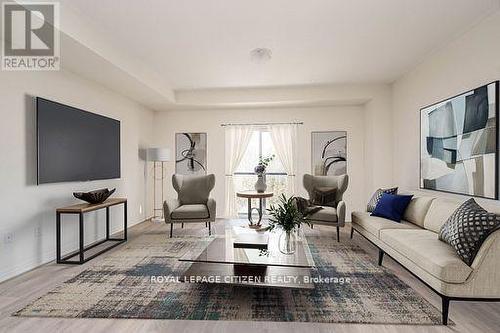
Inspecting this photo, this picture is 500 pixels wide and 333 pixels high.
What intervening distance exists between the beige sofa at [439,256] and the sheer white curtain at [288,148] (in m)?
2.52

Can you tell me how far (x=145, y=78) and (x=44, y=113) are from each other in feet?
4.97

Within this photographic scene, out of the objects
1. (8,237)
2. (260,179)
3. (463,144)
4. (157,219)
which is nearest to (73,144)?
(8,237)

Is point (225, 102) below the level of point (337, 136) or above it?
above

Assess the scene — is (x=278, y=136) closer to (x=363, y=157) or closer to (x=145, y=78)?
(x=363, y=157)

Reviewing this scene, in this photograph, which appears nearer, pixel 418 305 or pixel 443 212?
pixel 418 305

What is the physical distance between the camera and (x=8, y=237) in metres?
2.87

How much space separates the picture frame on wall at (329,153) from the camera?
225 inches

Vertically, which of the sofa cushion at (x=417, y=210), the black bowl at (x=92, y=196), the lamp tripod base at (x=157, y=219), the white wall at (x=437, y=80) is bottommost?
the lamp tripod base at (x=157, y=219)

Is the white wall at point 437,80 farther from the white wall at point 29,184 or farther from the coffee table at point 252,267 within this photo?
the white wall at point 29,184

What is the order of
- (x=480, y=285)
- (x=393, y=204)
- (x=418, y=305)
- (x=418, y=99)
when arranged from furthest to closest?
(x=418, y=99)
(x=393, y=204)
(x=418, y=305)
(x=480, y=285)

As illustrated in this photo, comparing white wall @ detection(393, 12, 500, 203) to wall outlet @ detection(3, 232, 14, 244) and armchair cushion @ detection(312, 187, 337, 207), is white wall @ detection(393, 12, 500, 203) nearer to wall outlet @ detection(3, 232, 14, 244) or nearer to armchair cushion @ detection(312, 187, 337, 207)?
armchair cushion @ detection(312, 187, 337, 207)

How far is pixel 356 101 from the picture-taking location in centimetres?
536

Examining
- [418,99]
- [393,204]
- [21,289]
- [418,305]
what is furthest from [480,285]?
[21,289]

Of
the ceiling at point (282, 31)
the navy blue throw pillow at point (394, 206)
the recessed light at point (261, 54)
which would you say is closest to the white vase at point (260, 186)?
the ceiling at point (282, 31)
